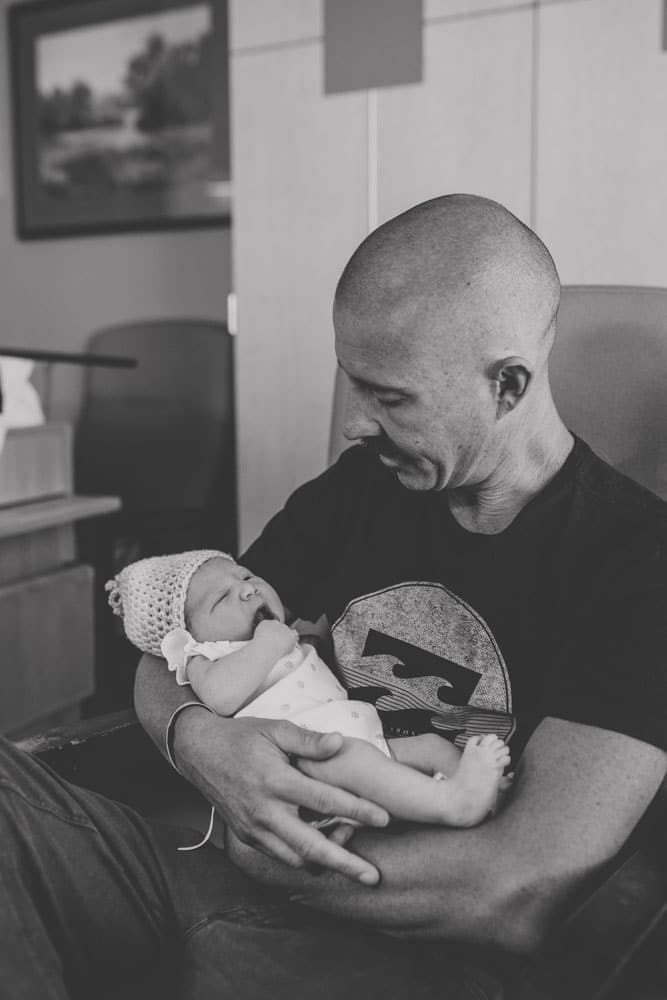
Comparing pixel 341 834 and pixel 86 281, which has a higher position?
pixel 86 281

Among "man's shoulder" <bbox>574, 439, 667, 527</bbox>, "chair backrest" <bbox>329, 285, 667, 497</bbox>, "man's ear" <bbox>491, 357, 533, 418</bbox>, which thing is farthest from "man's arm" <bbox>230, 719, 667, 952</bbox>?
"chair backrest" <bbox>329, 285, 667, 497</bbox>

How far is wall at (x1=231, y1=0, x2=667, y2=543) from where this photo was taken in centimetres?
202

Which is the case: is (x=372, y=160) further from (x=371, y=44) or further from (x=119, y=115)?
(x=119, y=115)

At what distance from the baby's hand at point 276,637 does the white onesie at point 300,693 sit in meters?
0.02

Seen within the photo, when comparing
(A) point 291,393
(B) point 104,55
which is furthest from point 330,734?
(B) point 104,55

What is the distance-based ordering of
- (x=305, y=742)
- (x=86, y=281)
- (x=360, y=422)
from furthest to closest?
(x=86, y=281), (x=360, y=422), (x=305, y=742)

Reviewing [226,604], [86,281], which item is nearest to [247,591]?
[226,604]

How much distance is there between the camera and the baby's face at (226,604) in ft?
4.07

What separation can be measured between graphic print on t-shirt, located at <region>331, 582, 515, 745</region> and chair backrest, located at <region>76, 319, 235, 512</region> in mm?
1473

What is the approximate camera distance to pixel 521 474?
3.69ft

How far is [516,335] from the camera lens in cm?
105

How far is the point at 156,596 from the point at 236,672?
6.6 inches

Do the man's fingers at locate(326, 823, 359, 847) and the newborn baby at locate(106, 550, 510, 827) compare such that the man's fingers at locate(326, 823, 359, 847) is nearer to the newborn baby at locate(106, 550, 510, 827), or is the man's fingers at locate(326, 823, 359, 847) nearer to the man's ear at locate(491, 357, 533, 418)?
the newborn baby at locate(106, 550, 510, 827)

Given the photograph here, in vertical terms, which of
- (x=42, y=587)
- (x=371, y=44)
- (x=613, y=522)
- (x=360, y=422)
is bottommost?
(x=42, y=587)
